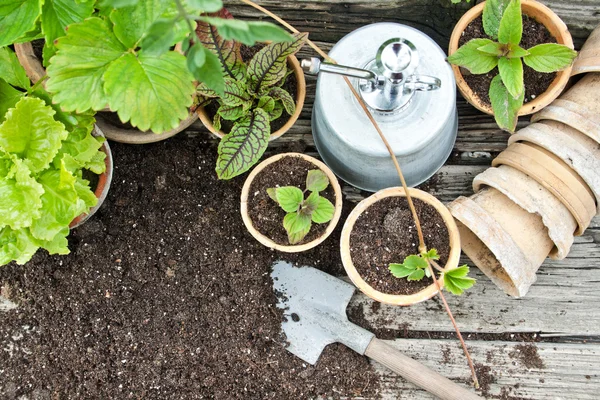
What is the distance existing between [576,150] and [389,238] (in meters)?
0.42

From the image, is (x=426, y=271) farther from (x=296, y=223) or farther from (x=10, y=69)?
(x=10, y=69)

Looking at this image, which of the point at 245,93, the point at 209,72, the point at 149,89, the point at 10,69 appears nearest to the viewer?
the point at 209,72

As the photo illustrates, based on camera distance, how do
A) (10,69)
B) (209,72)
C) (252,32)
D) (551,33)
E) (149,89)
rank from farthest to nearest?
(551,33) < (10,69) < (149,89) < (209,72) < (252,32)

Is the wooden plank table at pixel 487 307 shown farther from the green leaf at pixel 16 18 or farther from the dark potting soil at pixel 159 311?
the green leaf at pixel 16 18

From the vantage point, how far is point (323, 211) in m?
1.40

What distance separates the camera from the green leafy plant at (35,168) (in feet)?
3.98

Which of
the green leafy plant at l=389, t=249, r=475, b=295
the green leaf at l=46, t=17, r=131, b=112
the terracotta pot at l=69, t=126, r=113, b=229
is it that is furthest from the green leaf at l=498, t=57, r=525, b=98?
the terracotta pot at l=69, t=126, r=113, b=229

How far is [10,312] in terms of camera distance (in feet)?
5.16

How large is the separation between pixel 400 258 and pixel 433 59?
16.9 inches

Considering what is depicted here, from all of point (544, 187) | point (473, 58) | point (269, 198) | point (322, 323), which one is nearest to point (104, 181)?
point (269, 198)

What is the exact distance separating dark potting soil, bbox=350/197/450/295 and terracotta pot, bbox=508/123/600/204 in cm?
27

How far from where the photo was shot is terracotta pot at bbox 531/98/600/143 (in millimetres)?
1365

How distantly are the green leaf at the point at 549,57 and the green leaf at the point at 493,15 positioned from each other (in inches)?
3.8

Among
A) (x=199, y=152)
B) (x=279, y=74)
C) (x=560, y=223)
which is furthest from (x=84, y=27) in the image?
(x=560, y=223)
